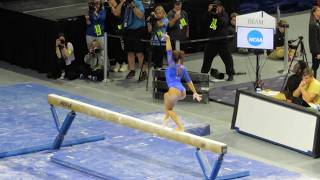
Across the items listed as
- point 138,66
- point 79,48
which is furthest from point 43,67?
point 138,66

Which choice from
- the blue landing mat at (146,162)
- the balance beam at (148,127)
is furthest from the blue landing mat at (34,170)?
the balance beam at (148,127)

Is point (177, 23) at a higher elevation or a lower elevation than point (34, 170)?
higher

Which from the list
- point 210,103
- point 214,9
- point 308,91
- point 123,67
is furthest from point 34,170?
point 123,67

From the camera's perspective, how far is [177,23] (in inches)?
597

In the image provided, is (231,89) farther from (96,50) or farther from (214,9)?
(96,50)

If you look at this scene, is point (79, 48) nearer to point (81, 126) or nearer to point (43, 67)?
point (43, 67)

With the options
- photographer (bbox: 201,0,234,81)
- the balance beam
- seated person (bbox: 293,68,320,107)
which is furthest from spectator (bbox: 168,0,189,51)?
the balance beam

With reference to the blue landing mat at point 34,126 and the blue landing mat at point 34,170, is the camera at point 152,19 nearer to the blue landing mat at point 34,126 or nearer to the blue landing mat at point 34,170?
the blue landing mat at point 34,126

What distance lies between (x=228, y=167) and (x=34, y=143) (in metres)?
2.87

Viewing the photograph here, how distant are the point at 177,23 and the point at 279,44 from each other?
111 inches

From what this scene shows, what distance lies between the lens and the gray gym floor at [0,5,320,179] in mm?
11305

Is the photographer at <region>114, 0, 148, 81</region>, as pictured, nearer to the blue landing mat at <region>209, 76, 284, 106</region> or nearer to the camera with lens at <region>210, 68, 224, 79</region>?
the camera with lens at <region>210, 68, 224, 79</region>

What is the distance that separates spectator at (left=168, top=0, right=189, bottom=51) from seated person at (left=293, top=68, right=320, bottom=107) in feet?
12.8

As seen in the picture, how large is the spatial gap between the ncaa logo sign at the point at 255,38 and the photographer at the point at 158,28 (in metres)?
1.58
